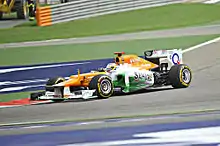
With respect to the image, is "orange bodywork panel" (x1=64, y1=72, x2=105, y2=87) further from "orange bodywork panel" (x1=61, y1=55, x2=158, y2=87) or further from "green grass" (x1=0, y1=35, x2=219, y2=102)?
"green grass" (x1=0, y1=35, x2=219, y2=102)

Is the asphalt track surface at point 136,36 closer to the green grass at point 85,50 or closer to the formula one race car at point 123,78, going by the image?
the green grass at point 85,50

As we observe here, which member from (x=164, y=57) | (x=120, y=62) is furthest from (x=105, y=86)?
(x=164, y=57)

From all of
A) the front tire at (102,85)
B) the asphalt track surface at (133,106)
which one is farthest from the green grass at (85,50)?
the front tire at (102,85)

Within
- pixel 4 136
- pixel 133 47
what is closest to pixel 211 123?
pixel 4 136

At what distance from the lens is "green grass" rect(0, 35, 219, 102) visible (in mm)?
19844

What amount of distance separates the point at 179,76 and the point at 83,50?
9.04 metres

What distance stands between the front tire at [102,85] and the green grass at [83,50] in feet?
23.4

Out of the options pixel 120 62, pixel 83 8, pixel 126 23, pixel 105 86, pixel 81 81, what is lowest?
→ pixel 105 86

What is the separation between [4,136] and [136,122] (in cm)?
193

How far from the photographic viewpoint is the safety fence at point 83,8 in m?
30.7

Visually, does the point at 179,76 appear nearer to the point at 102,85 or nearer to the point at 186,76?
the point at 186,76

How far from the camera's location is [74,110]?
11.1 meters

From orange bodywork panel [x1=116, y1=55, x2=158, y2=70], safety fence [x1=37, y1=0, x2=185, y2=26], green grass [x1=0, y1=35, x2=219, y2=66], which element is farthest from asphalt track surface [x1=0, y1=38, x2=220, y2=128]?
safety fence [x1=37, y1=0, x2=185, y2=26]

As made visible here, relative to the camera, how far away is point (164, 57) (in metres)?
13.3
